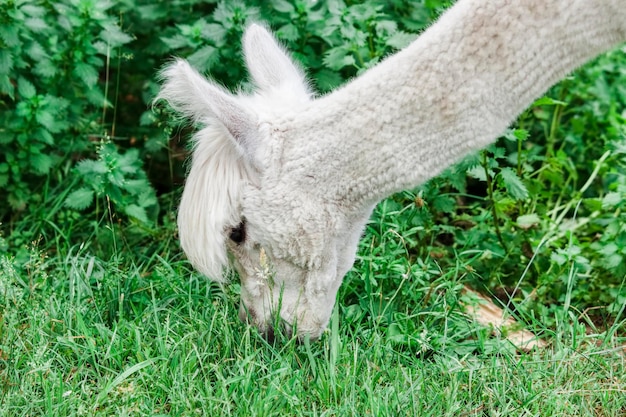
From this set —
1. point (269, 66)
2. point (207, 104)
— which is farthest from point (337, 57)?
point (207, 104)

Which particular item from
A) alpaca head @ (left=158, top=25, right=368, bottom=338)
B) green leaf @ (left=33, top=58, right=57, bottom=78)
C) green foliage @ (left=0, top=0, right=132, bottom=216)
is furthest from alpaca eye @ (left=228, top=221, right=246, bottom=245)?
green leaf @ (left=33, top=58, right=57, bottom=78)

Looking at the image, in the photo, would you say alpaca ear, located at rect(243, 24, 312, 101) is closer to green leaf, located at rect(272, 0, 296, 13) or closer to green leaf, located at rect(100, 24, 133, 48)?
green leaf, located at rect(272, 0, 296, 13)

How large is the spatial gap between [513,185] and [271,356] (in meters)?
1.55

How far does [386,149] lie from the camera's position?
3.39 meters

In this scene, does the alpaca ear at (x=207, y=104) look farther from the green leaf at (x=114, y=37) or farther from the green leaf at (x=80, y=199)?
the green leaf at (x=114, y=37)

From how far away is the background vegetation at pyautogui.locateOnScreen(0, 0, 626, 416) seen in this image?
360 centimetres

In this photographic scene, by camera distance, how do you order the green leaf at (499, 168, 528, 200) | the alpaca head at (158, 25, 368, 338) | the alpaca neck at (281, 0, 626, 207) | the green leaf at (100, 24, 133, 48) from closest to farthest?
the alpaca neck at (281, 0, 626, 207) → the alpaca head at (158, 25, 368, 338) → the green leaf at (499, 168, 528, 200) → the green leaf at (100, 24, 133, 48)

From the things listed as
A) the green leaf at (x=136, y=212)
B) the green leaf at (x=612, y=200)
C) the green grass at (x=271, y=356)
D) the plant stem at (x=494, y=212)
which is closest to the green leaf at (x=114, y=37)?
the green leaf at (x=136, y=212)

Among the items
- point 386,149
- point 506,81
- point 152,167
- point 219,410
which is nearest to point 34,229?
point 152,167

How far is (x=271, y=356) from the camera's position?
3820mm

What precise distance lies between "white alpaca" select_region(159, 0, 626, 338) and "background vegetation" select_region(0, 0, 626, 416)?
0.46 m

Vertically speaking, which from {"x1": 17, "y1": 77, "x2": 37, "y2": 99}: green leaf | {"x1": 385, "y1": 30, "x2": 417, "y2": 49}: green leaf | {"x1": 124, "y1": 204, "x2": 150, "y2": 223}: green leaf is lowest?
{"x1": 124, "y1": 204, "x2": 150, "y2": 223}: green leaf

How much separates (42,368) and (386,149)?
1600mm

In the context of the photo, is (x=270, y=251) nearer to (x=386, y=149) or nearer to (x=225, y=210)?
(x=225, y=210)
